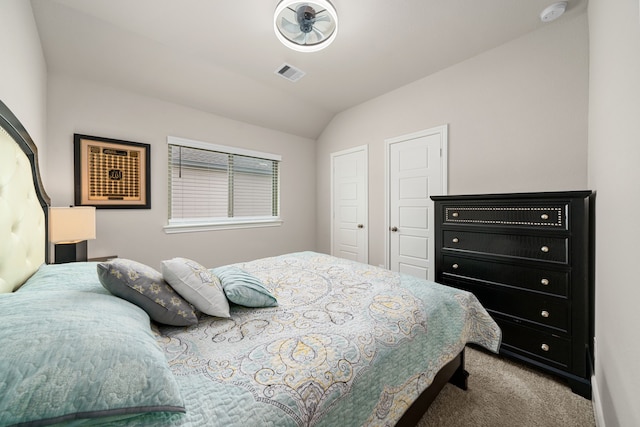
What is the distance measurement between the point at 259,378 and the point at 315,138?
416 cm

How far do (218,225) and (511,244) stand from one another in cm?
328

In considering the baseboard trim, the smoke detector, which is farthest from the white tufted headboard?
the smoke detector

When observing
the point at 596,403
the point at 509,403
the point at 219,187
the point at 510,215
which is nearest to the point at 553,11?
the point at 510,215

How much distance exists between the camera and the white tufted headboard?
3.50 feet

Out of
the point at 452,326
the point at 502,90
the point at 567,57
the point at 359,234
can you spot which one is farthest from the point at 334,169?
the point at 452,326

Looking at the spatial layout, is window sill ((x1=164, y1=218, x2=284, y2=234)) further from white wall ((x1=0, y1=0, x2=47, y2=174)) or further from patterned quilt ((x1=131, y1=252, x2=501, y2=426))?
patterned quilt ((x1=131, y1=252, x2=501, y2=426))

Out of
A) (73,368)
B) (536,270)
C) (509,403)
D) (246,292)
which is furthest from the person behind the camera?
(536,270)

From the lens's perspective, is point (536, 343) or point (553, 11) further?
point (553, 11)

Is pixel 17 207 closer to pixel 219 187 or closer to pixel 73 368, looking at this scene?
pixel 73 368

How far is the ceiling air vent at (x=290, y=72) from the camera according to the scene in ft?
9.13

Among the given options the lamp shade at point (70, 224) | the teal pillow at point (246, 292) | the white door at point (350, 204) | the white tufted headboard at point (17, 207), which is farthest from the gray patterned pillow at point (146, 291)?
the white door at point (350, 204)

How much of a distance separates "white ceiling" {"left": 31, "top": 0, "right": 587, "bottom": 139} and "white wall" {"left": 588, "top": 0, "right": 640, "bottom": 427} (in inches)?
35.0

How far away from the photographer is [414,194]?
3131mm

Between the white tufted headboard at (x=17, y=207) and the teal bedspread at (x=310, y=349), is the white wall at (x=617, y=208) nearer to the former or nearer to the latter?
the teal bedspread at (x=310, y=349)
